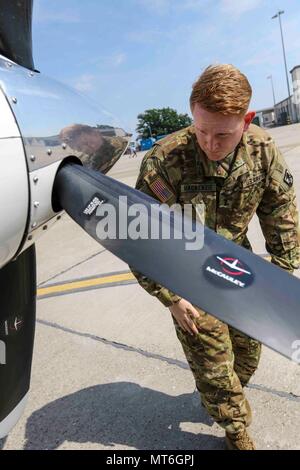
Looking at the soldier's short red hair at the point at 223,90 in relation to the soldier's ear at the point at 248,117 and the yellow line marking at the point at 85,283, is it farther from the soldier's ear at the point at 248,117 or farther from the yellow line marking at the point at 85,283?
the yellow line marking at the point at 85,283

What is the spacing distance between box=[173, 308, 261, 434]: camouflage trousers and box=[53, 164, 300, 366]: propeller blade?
65 centimetres

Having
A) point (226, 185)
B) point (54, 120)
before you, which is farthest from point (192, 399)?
point (54, 120)

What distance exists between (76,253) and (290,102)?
55288 millimetres

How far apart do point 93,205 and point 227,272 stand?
1.66ft

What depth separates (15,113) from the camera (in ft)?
4.59

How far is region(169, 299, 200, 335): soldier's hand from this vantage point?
1850 mm

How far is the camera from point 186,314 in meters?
1.85

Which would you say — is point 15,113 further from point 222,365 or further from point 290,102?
point 290,102

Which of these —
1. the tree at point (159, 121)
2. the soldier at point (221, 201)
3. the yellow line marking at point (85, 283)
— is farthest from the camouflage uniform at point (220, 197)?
the tree at point (159, 121)

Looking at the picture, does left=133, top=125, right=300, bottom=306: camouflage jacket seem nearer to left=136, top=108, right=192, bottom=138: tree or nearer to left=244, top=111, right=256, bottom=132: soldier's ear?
left=244, top=111, right=256, bottom=132: soldier's ear

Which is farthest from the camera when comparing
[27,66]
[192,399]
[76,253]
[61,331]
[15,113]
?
[76,253]

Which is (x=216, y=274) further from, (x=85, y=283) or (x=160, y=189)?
(x=85, y=283)

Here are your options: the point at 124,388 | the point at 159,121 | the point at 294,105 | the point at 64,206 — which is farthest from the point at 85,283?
the point at 159,121

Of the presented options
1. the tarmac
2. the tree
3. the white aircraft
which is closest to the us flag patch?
the white aircraft
